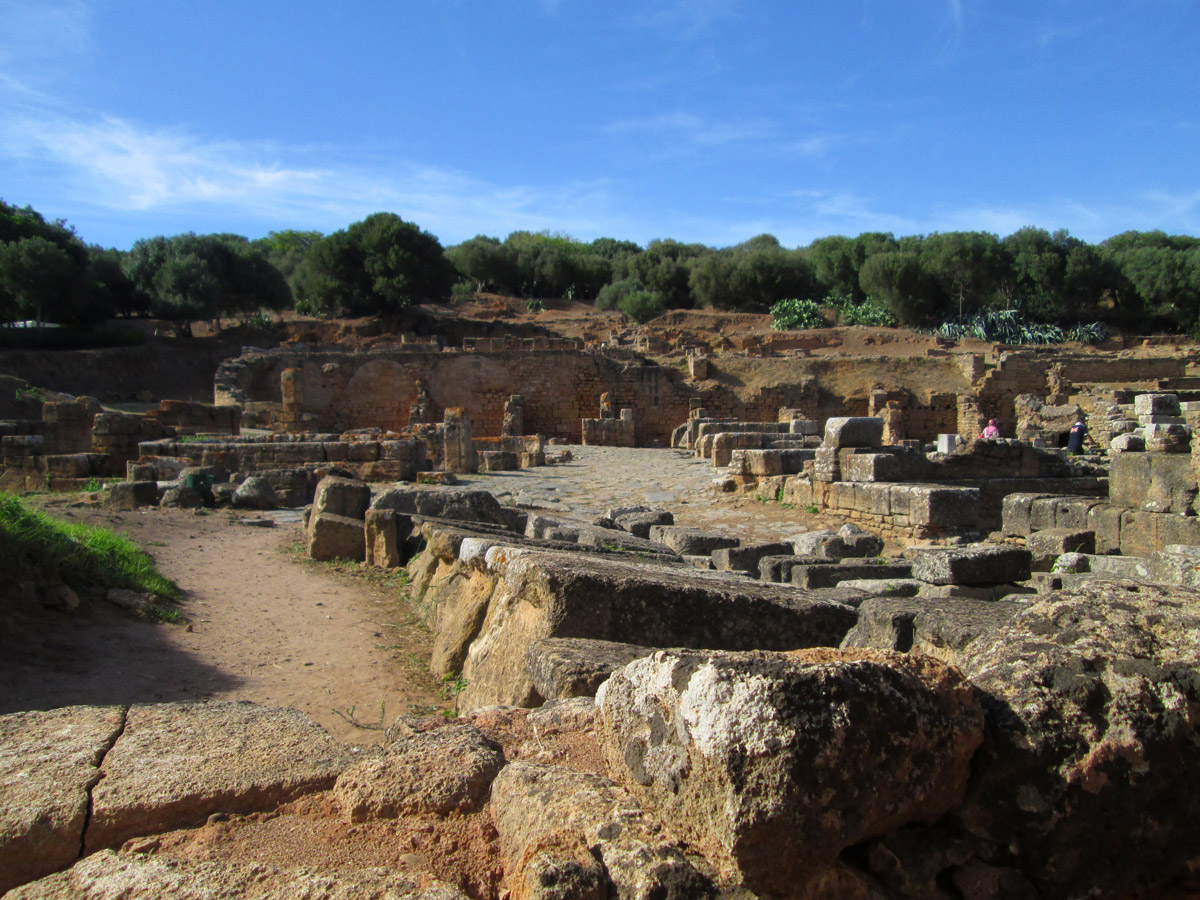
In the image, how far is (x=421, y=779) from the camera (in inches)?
81.2

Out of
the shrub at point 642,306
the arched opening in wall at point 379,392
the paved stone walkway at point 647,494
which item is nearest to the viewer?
the paved stone walkway at point 647,494

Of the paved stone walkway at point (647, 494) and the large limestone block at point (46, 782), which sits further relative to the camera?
the paved stone walkway at point (647, 494)

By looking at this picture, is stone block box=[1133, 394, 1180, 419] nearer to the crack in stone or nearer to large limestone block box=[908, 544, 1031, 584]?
large limestone block box=[908, 544, 1031, 584]

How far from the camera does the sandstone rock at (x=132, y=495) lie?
34.9ft

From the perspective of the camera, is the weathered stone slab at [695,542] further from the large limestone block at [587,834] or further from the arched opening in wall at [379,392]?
the arched opening in wall at [379,392]

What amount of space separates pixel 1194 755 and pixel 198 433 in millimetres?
20741

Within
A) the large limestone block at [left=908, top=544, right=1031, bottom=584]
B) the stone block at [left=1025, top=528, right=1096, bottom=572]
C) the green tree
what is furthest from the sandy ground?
the green tree

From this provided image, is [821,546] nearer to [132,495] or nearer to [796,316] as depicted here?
[132,495]

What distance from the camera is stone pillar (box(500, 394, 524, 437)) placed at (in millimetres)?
26750

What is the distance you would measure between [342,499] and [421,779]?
260 inches

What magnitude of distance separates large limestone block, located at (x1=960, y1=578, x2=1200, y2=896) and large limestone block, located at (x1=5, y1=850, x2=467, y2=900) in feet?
3.84

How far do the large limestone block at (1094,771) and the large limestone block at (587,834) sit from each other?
64 centimetres

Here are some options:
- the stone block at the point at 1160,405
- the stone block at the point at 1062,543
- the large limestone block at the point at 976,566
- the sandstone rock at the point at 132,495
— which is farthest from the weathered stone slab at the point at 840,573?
the stone block at the point at 1160,405

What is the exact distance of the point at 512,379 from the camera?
2848 cm
